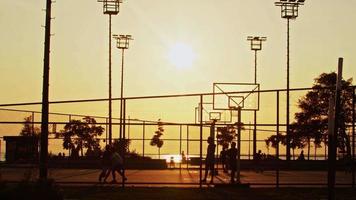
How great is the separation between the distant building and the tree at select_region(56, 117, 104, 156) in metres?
3.43

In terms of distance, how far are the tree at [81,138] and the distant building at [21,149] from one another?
11.3 feet

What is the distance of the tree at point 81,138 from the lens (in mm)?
42353

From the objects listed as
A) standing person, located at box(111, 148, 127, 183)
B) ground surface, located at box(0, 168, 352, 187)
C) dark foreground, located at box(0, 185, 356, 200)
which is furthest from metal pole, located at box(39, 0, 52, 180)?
standing person, located at box(111, 148, 127, 183)

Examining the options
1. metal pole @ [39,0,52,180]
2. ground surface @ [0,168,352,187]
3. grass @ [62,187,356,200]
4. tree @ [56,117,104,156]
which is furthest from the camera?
tree @ [56,117,104,156]

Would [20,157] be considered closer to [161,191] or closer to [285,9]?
[161,191]

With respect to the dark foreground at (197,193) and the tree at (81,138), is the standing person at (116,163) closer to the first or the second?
the dark foreground at (197,193)

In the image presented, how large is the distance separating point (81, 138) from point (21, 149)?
1002 cm

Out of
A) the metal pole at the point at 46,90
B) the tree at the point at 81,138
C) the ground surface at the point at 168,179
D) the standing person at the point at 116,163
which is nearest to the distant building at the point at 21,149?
the ground surface at the point at 168,179

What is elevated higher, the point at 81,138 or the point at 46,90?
the point at 46,90

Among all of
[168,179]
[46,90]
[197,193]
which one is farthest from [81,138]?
[197,193]

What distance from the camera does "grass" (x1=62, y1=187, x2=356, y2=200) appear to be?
2114 centimetres

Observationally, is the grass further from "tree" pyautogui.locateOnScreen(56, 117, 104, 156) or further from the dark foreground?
"tree" pyautogui.locateOnScreen(56, 117, 104, 156)

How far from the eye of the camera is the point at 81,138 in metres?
45.1

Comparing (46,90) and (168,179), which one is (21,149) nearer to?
(168,179)
